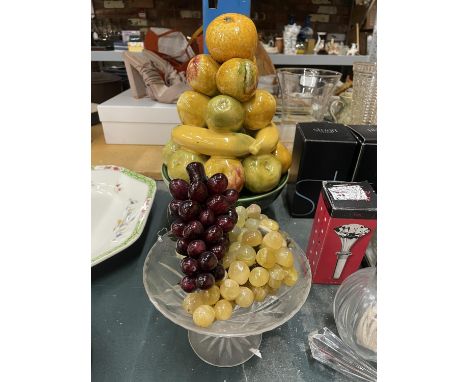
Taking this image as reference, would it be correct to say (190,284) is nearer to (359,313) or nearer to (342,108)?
(359,313)

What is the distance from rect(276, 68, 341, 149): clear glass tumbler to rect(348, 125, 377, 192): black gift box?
0.57 ft

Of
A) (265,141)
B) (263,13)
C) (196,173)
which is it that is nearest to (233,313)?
(196,173)

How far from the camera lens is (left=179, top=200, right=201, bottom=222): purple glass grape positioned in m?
0.29

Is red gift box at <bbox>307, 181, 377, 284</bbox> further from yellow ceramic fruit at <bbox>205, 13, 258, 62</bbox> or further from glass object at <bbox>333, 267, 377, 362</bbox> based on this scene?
yellow ceramic fruit at <bbox>205, 13, 258, 62</bbox>

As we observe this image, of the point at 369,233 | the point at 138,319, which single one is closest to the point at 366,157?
the point at 369,233

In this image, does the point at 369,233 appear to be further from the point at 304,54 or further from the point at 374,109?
the point at 304,54

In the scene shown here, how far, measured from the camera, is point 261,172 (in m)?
0.45

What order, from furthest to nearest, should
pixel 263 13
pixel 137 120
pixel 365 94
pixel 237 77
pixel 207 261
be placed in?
pixel 263 13 → pixel 137 120 → pixel 365 94 → pixel 237 77 → pixel 207 261

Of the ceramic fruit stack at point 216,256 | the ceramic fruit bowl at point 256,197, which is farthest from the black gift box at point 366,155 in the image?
the ceramic fruit stack at point 216,256

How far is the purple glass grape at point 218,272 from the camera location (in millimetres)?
295

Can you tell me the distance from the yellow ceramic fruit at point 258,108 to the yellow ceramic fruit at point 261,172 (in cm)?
5

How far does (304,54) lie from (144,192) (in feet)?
5.42

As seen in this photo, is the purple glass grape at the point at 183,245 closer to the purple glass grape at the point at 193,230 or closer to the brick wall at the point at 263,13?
the purple glass grape at the point at 193,230

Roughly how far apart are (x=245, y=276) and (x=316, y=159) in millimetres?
254
